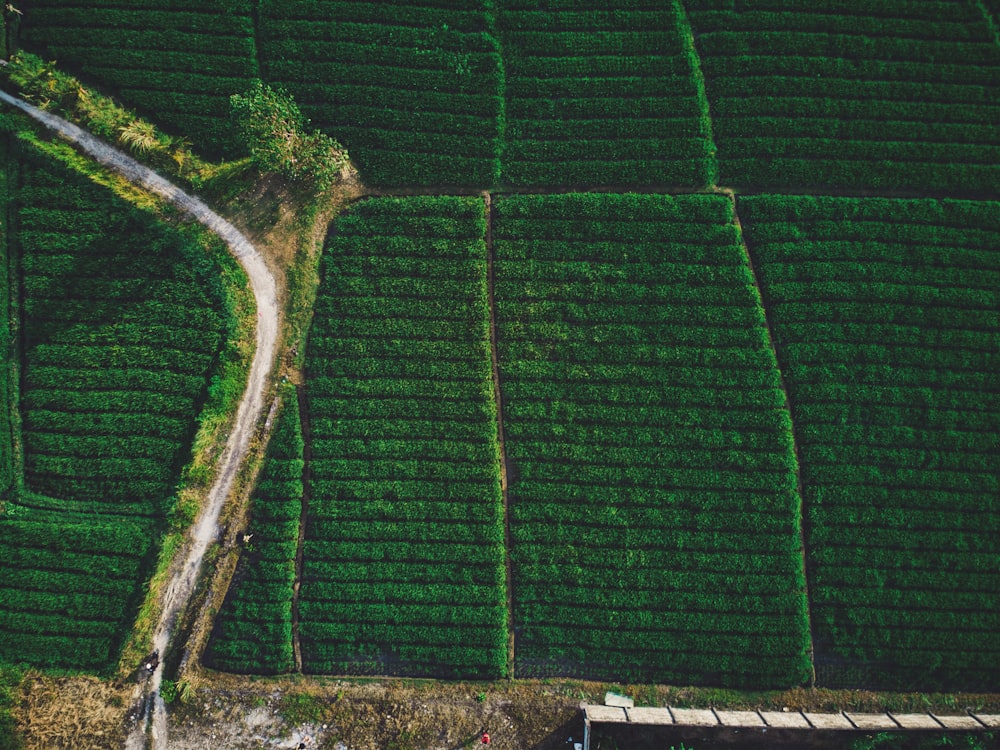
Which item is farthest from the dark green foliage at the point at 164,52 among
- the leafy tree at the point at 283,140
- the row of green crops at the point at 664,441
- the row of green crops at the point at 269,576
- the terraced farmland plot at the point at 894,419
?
the terraced farmland plot at the point at 894,419

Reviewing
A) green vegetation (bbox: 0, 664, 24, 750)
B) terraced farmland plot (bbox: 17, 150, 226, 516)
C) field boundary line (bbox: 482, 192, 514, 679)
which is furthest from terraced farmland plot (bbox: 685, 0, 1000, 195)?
→ green vegetation (bbox: 0, 664, 24, 750)

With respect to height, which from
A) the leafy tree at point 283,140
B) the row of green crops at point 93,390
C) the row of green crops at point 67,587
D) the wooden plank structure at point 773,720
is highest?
the leafy tree at point 283,140

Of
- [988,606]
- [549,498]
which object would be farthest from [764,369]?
[988,606]

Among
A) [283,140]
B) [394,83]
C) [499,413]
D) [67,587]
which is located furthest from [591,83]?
[67,587]

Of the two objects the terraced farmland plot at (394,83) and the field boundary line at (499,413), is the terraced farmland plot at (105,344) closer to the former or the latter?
the terraced farmland plot at (394,83)

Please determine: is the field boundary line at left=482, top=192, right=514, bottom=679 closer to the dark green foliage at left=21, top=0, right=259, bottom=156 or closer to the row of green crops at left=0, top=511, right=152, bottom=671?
the dark green foliage at left=21, top=0, right=259, bottom=156

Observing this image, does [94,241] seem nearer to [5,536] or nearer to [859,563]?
[5,536]

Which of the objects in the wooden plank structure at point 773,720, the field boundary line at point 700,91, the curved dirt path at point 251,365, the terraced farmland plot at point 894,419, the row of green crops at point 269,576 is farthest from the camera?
the field boundary line at point 700,91

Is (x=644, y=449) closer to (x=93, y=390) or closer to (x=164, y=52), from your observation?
(x=93, y=390)
